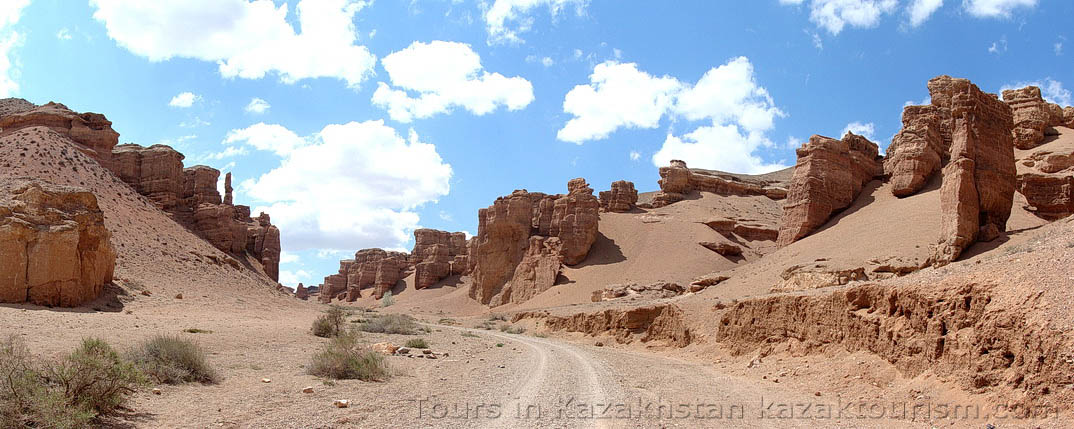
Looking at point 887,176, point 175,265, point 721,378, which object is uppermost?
point 887,176

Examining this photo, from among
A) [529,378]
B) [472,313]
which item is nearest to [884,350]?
[529,378]

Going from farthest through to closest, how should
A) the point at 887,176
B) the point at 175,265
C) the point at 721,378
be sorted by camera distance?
1. the point at 887,176
2. the point at 175,265
3. the point at 721,378

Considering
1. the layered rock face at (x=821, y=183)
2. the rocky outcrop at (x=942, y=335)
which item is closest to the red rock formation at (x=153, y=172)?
the layered rock face at (x=821, y=183)

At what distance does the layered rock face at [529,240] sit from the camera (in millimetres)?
57938

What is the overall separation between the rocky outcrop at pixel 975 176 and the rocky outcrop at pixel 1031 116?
18.5m

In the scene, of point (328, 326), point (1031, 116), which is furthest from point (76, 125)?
point (1031, 116)

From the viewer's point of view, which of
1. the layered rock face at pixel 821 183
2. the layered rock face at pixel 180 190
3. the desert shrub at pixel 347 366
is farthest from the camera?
the layered rock face at pixel 180 190

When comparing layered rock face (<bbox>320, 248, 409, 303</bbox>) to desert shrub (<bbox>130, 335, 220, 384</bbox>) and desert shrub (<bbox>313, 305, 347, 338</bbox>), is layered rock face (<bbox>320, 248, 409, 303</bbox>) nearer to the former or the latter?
desert shrub (<bbox>313, 305, 347, 338</bbox>)

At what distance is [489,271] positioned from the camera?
63.4 meters

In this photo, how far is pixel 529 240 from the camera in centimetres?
6222

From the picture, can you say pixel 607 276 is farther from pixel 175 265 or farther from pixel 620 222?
pixel 175 265

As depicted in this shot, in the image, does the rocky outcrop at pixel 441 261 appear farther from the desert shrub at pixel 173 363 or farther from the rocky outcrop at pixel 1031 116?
the desert shrub at pixel 173 363

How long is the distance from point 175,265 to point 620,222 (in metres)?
41.2

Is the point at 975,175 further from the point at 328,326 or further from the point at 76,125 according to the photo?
the point at 76,125
